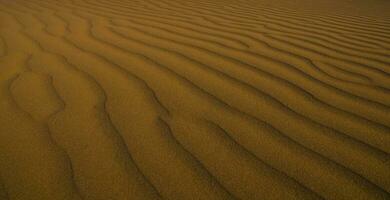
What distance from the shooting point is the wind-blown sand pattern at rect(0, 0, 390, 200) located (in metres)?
1.15

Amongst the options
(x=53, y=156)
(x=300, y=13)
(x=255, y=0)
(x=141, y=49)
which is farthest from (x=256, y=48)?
(x=255, y=0)

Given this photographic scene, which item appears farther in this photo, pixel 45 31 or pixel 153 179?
pixel 45 31

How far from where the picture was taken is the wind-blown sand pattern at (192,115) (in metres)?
1.15

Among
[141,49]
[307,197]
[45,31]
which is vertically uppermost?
[307,197]

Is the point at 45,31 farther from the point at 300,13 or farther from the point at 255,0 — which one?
the point at 255,0

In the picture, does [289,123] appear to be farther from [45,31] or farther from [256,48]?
[45,31]

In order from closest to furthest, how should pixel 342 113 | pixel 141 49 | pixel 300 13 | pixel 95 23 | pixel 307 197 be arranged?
pixel 307 197 → pixel 342 113 → pixel 141 49 → pixel 95 23 → pixel 300 13

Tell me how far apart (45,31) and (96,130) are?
6.32ft

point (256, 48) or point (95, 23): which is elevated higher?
point (256, 48)

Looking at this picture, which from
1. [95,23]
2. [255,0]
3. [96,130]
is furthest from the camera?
[255,0]

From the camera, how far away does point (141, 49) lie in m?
2.44

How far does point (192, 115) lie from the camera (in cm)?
154

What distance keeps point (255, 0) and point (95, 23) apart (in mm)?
2702

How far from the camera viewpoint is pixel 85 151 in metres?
1.29
